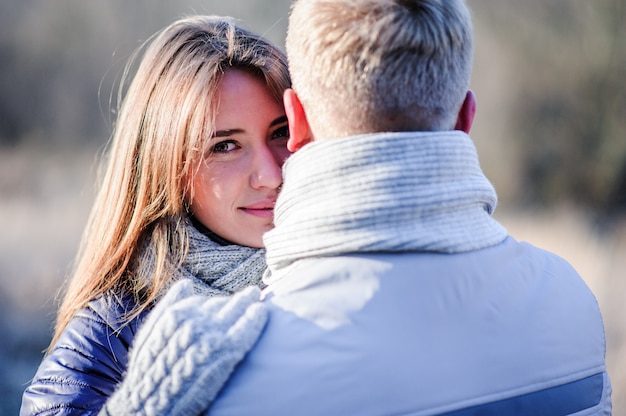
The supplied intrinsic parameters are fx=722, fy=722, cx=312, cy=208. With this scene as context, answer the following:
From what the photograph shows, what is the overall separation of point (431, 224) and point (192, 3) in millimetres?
5136

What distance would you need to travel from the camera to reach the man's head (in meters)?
1.03

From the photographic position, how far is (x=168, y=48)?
1.86 meters

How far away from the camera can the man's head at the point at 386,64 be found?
1033mm

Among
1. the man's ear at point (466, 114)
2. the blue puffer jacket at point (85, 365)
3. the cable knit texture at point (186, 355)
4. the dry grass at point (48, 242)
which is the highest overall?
the man's ear at point (466, 114)

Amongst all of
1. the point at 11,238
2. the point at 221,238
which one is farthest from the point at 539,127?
the point at 221,238

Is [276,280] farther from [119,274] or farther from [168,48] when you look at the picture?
[168,48]

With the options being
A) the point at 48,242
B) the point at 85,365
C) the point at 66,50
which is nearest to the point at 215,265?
the point at 85,365

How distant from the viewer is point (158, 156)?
179 cm

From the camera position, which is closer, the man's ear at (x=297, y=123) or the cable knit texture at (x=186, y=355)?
the cable knit texture at (x=186, y=355)

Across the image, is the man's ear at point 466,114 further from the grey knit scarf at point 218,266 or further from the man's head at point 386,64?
the grey knit scarf at point 218,266

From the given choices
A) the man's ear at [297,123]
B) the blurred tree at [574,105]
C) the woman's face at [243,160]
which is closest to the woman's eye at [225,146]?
the woman's face at [243,160]

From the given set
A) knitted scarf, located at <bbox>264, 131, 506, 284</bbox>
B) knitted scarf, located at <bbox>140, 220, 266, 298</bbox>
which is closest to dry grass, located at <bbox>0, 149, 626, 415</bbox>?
knitted scarf, located at <bbox>140, 220, 266, 298</bbox>

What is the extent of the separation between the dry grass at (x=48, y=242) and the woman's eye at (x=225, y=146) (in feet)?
10.7

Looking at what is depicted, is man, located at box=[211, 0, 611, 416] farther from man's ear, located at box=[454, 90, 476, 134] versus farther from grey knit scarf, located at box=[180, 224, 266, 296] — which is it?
grey knit scarf, located at box=[180, 224, 266, 296]
